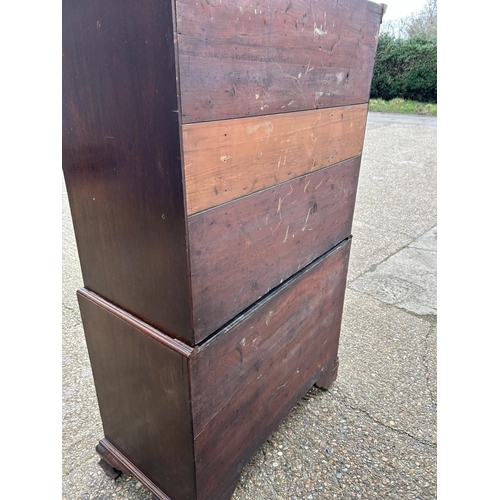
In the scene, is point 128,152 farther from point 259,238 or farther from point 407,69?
point 407,69

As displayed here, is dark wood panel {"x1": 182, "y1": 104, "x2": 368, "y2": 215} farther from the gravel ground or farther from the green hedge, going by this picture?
the green hedge

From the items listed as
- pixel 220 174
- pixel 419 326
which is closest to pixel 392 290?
pixel 419 326

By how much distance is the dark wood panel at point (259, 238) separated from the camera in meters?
0.92

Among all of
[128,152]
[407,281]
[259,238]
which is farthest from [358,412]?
[128,152]

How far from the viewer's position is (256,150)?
3.11 feet

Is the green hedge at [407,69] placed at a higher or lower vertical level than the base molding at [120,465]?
higher

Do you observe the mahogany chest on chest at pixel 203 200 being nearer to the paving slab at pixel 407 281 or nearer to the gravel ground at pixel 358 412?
the gravel ground at pixel 358 412

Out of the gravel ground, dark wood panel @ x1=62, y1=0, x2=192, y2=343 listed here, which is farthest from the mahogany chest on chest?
the gravel ground

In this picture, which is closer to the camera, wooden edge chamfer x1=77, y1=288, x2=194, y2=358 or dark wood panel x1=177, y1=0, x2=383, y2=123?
dark wood panel x1=177, y1=0, x2=383, y2=123

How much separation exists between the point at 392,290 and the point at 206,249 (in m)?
2.08

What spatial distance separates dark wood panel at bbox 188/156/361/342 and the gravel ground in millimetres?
749

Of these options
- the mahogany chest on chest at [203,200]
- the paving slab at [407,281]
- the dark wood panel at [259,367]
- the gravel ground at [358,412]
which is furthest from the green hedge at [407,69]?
the mahogany chest on chest at [203,200]

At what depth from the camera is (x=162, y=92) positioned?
29.6 inches

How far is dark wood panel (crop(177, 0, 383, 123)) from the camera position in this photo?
740 millimetres
